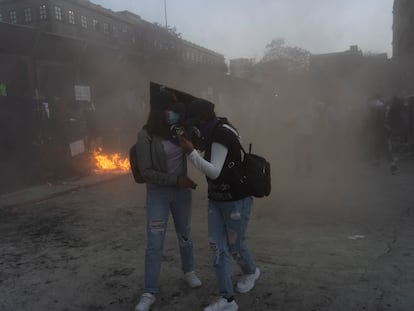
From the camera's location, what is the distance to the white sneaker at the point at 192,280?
3291 millimetres

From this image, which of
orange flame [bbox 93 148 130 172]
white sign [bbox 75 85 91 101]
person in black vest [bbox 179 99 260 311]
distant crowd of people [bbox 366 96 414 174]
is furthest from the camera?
orange flame [bbox 93 148 130 172]

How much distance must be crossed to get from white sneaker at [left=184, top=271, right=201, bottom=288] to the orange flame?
6114 millimetres

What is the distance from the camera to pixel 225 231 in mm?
2908

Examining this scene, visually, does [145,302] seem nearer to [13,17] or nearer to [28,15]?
[28,15]

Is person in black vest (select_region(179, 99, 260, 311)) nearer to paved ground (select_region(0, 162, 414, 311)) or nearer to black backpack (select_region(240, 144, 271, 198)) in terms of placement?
black backpack (select_region(240, 144, 271, 198))

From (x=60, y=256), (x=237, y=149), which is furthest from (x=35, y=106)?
(x=237, y=149)

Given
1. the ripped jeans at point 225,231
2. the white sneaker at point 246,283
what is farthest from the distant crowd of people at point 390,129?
the ripped jeans at point 225,231

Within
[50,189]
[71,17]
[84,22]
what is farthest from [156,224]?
[84,22]

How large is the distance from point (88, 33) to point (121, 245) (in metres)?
48.3

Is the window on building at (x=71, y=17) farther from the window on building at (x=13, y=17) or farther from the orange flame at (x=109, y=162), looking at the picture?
the orange flame at (x=109, y=162)

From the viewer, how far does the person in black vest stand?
2.76 meters

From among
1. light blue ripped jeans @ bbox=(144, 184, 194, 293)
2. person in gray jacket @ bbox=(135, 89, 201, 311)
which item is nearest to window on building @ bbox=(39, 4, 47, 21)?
person in gray jacket @ bbox=(135, 89, 201, 311)

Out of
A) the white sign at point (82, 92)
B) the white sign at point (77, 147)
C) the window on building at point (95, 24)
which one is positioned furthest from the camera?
the window on building at point (95, 24)

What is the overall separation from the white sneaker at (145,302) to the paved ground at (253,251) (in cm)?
8
